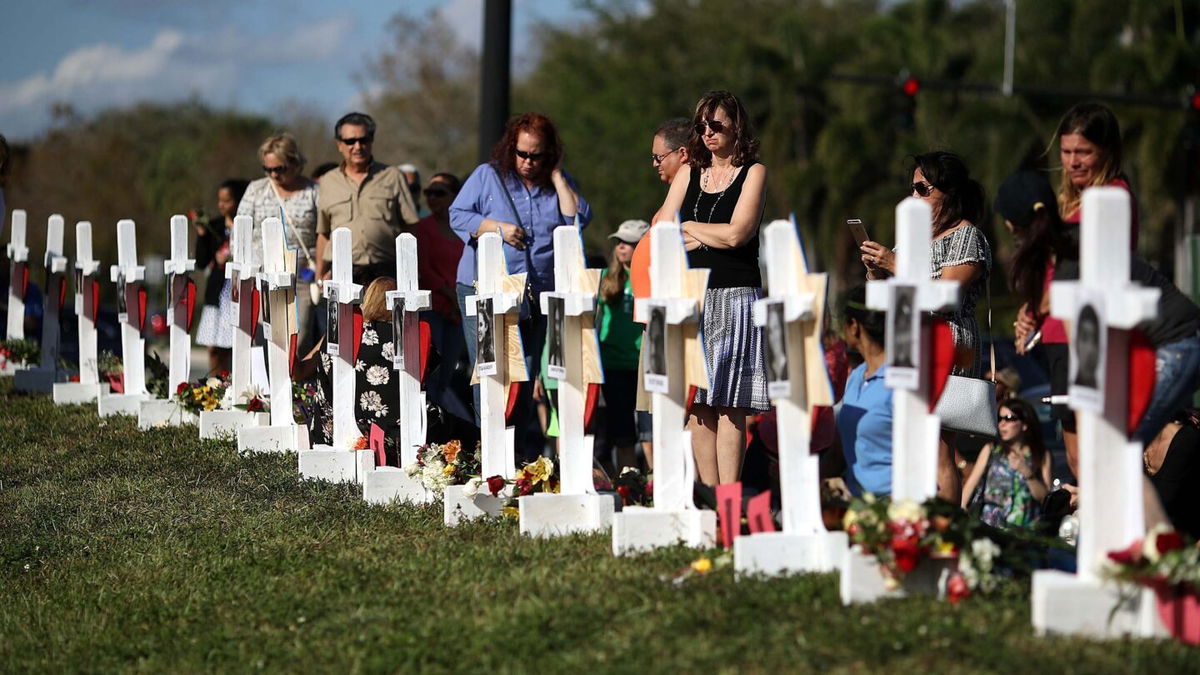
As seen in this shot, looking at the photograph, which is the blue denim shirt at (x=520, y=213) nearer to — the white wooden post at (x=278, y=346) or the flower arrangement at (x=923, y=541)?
the white wooden post at (x=278, y=346)

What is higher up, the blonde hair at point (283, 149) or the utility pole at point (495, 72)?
the utility pole at point (495, 72)

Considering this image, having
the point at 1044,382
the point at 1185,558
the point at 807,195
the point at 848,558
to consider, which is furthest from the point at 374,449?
the point at 807,195

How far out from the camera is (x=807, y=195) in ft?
155

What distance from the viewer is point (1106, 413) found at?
5004 millimetres

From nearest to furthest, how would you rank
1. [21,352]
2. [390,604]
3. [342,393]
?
1. [390,604]
2. [342,393]
3. [21,352]

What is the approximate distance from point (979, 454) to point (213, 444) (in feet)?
15.8

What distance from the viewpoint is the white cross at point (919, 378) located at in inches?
212

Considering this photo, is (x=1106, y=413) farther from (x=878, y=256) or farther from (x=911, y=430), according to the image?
(x=878, y=256)

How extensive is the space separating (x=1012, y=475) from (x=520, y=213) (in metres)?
3.20

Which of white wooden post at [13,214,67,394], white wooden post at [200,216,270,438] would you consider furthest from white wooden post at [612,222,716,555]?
white wooden post at [13,214,67,394]

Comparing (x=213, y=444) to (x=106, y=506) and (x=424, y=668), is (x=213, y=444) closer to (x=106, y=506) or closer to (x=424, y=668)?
(x=106, y=506)

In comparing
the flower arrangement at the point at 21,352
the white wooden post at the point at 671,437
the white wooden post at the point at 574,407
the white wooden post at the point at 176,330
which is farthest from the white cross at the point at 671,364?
the flower arrangement at the point at 21,352

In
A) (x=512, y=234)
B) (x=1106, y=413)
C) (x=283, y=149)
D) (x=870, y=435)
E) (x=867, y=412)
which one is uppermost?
(x=283, y=149)

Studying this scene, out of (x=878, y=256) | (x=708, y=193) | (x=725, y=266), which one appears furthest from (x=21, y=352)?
(x=878, y=256)
